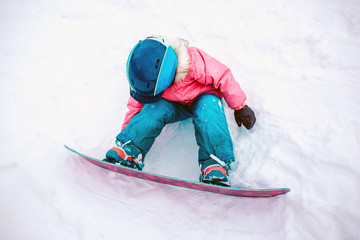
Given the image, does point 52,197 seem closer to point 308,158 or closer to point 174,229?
point 174,229

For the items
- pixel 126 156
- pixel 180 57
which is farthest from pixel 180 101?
pixel 126 156

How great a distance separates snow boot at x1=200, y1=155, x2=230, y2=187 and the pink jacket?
0.35 metres

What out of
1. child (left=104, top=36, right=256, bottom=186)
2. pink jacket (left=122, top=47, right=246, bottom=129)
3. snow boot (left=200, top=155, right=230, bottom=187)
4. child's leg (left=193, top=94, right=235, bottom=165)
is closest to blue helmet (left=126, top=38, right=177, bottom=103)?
child (left=104, top=36, right=256, bottom=186)

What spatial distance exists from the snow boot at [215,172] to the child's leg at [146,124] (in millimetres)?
346

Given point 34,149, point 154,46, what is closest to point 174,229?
point 154,46

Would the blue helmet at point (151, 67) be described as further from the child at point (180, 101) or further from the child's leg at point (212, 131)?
the child's leg at point (212, 131)

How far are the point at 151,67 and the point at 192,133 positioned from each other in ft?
1.90

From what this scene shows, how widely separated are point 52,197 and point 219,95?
1.18 m

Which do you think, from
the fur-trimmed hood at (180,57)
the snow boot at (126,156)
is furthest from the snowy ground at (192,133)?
the fur-trimmed hood at (180,57)

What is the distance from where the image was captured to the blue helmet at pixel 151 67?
922 millimetres

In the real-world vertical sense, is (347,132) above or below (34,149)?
above

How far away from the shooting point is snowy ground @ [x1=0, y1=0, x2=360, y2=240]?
99cm

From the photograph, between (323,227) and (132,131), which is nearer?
(323,227)

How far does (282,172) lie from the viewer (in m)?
1.04
